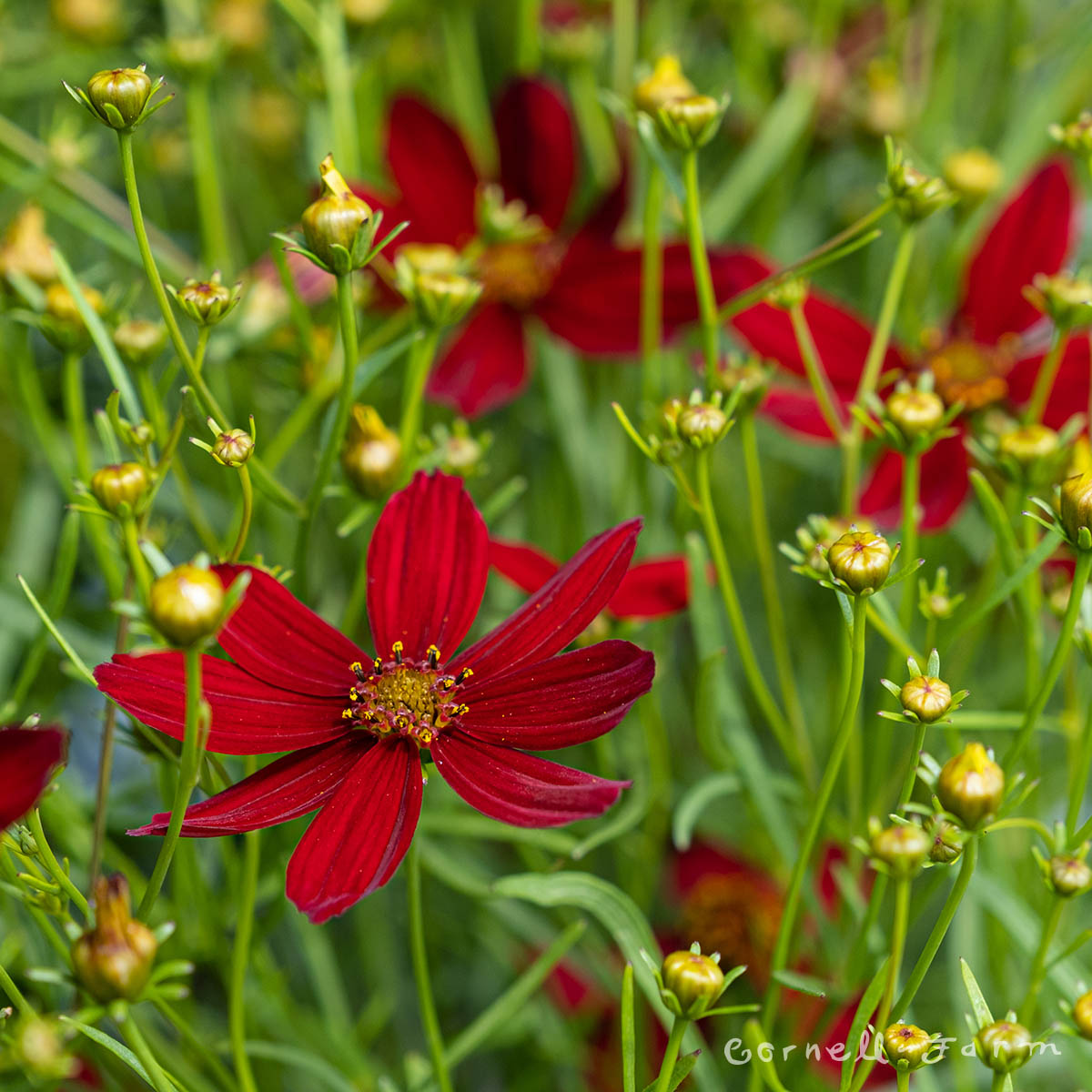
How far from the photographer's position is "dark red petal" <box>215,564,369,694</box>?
0.37 metres

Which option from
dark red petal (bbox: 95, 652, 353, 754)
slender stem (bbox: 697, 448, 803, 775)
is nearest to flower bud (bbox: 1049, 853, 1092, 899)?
slender stem (bbox: 697, 448, 803, 775)

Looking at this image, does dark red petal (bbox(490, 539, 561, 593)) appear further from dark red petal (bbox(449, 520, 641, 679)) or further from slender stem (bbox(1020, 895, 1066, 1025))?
slender stem (bbox(1020, 895, 1066, 1025))

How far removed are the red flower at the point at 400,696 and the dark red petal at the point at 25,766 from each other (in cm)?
4

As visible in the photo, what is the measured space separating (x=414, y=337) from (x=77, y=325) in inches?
5.0

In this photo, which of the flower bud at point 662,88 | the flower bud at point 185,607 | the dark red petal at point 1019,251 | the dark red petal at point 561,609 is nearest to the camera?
the flower bud at point 185,607

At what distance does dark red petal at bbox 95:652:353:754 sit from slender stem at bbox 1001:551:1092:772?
206 mm

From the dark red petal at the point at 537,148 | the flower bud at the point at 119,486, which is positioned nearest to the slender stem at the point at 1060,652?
the flower bud at the point at 119,486

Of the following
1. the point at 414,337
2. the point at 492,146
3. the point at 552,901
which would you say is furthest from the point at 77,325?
the point at 492,146

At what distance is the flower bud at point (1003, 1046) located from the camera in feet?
1.01

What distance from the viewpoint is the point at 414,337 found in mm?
398

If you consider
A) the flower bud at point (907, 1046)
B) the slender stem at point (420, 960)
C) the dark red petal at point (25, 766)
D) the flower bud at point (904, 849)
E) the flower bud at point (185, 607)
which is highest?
the flower bud at point (185, 607)

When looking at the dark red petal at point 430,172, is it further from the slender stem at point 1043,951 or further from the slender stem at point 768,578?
the slender stem at point 1043,951

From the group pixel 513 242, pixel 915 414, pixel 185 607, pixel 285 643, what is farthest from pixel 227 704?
pixel 513 242

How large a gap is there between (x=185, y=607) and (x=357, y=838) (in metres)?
0.12
